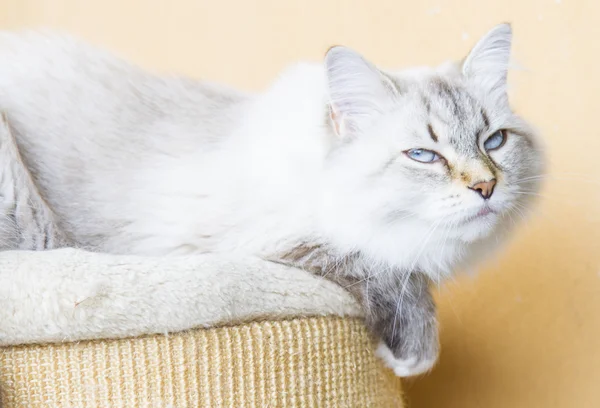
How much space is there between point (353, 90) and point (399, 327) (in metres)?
0.43

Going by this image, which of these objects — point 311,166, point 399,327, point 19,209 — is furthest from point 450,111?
point 19,209

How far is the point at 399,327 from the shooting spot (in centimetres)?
128

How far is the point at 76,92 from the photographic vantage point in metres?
1.48

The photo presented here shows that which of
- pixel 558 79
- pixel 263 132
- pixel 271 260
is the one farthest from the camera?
pixel 558 79

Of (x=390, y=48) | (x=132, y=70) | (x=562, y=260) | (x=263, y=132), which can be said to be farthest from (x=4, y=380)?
(x=390, y=48)

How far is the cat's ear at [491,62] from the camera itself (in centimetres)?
130

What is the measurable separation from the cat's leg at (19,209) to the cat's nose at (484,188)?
30.4 inches

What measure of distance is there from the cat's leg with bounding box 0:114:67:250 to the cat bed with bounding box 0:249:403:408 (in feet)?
0.73

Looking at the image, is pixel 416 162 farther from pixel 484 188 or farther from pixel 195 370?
pixel 195 370

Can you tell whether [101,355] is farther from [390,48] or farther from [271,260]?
[390,48]

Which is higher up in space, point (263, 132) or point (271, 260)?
point (263, 132)

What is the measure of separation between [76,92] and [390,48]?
0.93 metres

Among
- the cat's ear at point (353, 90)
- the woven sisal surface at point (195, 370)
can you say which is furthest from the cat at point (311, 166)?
the woven sisal surface at point (195, 370)

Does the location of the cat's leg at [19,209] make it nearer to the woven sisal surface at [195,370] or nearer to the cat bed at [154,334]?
the cat bed at [154,334]
